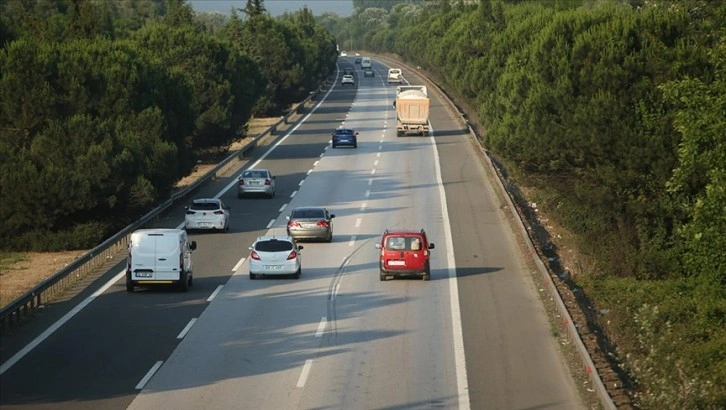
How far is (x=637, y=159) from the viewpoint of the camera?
47.1m

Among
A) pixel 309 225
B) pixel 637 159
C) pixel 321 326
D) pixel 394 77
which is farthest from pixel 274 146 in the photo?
pixel 394 77

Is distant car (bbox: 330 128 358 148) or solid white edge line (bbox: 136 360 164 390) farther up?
solid white edge line (bbox: 136 360 164 390)

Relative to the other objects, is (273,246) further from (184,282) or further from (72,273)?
(72,273)

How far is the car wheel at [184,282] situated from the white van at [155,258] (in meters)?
0.07

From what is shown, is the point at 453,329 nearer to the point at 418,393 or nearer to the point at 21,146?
the point at 418,393

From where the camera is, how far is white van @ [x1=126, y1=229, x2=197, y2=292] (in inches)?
1373

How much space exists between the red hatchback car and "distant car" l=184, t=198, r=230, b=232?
39.1ft

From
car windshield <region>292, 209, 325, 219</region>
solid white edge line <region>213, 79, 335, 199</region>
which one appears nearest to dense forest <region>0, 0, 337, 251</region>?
solid white edge line <region>213, 79, 335, 199</region>

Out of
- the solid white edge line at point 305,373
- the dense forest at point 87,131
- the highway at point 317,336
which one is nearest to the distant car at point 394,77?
the dense forest at point 87,131

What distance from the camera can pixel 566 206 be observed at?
174 ft

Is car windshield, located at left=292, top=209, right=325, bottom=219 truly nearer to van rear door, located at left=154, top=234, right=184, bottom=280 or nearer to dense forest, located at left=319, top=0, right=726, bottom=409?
dense forest, located at left=319, top=0, right=726, bottom=409

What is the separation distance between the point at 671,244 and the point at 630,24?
31.0 ft

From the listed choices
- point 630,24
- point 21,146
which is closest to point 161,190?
point 21,146

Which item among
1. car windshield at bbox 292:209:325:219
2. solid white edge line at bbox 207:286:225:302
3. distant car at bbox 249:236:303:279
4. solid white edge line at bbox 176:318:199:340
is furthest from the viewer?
car windshield at bbox 292:209:325:219
